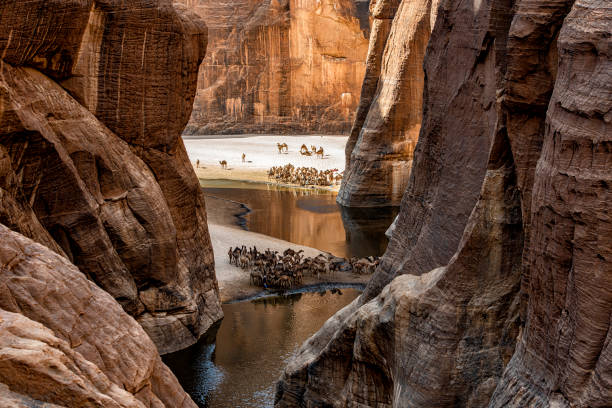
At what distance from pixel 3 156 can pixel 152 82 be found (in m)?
4.70

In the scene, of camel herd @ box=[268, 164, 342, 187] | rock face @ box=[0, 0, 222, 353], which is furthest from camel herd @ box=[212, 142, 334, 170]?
rock face @ box=[0, 0, 222, 353]

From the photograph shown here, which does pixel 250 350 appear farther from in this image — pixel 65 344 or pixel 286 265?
pixel 65 344

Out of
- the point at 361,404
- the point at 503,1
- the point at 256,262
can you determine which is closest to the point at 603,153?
the point at 503,1

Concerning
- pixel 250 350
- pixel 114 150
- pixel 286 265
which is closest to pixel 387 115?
pixel 286 265

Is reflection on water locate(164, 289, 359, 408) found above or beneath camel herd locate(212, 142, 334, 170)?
beneath

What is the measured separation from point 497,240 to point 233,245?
16073 mm

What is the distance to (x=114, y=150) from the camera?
15422mm

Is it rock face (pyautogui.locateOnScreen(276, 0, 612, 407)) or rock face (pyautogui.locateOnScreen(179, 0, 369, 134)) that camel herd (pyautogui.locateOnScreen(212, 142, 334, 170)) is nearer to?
rock face (pyautogui.locateOnScreen(179, 0, 369, 134))

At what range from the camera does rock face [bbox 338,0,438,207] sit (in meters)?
29.6

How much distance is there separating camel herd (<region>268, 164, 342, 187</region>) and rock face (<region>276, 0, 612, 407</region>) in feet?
84.7

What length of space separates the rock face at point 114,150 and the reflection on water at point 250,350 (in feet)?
2.00

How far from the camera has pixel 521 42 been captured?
25.2ft

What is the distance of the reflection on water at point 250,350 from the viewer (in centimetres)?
1402

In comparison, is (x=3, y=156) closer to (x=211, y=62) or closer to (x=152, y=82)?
(x=152, y=82)
